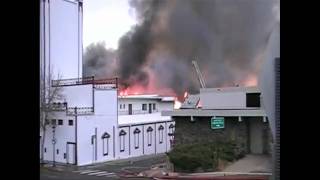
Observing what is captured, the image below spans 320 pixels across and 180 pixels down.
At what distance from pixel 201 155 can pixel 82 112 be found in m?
4.56

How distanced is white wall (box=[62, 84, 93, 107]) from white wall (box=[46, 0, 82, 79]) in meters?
1.40

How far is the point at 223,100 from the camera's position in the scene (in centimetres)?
1060

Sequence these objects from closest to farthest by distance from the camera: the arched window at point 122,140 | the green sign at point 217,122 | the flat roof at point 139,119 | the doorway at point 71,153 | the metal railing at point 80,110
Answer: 1. the green sign at point 217,122
2. the doorway at point 71,153
3. the metal railing at point 80,110
4. the arched window at point 122,140
5. the flat roof at point 139,119

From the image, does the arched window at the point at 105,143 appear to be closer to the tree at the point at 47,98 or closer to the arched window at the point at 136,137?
the arched window at the point at 136,137

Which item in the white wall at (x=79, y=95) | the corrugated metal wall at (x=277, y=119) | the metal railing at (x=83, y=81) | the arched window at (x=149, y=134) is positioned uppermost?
the metal railing at (x=83, y=81)

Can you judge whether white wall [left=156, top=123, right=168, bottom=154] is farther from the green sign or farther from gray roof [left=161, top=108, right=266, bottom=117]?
the green sign

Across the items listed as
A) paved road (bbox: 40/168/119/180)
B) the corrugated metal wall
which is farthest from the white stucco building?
the corrugated metal wall

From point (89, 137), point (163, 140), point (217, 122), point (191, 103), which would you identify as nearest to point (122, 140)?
point (89, 137)

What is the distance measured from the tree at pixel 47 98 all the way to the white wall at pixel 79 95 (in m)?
0.30

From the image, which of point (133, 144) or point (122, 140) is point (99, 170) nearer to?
point (122, 140)

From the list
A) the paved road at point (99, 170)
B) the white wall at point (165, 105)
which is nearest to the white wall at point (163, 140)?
the white wall at point (165, 105)

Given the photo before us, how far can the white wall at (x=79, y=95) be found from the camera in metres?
12.5
